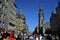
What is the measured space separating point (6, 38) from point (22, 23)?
144 metres

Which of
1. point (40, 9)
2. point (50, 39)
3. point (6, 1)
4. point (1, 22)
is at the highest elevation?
point (40, 9)

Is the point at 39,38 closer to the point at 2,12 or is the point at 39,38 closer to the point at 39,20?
the point at 2,12

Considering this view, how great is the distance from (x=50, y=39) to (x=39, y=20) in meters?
150

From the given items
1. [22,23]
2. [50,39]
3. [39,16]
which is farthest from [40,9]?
[50,39]

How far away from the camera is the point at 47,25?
168625mm

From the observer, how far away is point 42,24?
173875 millimetres

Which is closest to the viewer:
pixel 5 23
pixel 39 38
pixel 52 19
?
pixel 39 38

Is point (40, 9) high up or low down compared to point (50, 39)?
up

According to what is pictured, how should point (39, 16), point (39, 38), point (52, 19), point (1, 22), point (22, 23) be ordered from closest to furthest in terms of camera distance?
1. point (39, 38)
2. point (1, 22)
3. point (52, 19)
4. point (22, 23)
5. point (39, 16)

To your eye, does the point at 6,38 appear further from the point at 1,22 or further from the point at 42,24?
the point at 42,24

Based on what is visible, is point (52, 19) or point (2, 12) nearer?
point (2, 12)

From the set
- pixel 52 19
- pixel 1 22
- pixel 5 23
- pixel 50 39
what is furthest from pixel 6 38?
pixel 52 19

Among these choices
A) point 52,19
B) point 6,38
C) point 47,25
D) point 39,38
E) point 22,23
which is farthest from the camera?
point 47,25

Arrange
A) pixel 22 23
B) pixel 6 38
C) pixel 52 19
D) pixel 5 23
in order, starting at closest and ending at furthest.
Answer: pixel 6 38 < pixel 5 23 < pixel 52 19 < pixel 22 23
